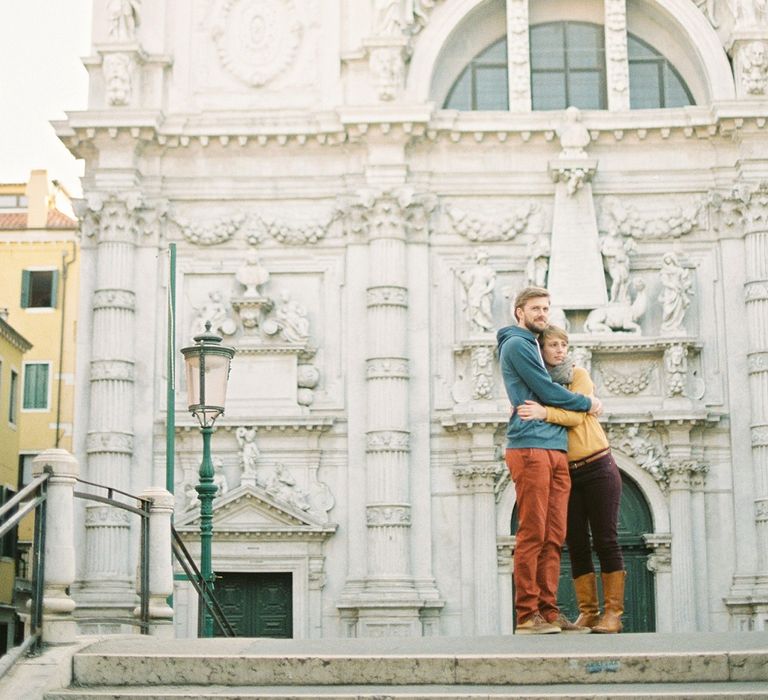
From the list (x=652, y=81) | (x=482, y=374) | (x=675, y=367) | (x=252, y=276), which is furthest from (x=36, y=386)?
(x=675, y=367)

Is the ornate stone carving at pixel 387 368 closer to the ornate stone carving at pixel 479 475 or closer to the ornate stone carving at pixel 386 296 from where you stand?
the ornate stone carving at pixel 386 296

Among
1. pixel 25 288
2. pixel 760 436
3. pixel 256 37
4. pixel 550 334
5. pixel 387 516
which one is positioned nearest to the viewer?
pixel 550 334

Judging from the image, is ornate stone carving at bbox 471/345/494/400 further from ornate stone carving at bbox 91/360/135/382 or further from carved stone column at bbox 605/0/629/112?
ornate stone carving at bbox 91/360/135/382

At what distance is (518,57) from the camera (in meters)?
26.4

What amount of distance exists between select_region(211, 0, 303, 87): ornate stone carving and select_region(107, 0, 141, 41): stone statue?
60.9 inches

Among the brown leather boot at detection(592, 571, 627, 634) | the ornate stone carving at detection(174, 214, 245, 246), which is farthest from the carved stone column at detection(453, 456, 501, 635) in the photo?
the brown leather boot at detection(592, 571, 627, 634)

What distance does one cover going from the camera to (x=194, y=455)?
2483cm

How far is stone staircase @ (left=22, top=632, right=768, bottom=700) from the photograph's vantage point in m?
8.48

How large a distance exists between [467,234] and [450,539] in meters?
5.38

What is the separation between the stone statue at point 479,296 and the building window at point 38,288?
1818 cm

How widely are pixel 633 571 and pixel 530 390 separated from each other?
1474 centimetres

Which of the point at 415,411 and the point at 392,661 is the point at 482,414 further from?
the point at 392,661

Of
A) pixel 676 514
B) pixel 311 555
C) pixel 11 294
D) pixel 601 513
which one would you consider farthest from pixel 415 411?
pixel 11 294

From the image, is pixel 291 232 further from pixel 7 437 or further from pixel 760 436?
pixel 7 437
